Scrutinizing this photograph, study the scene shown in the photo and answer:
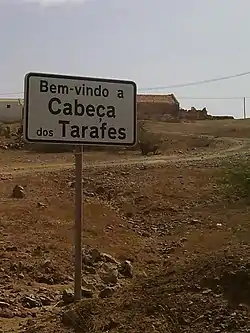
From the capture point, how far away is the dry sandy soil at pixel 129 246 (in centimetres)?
489

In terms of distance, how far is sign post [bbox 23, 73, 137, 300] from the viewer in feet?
16.8

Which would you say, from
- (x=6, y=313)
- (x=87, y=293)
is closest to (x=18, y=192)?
(x=6, y=313)

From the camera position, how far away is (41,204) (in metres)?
14.7

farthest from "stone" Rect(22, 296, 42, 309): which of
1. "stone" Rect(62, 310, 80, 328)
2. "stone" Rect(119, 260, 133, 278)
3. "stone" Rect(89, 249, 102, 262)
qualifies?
"stone" Rect(89, 249, 102, 262)

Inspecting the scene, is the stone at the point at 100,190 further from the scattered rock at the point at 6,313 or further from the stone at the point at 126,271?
the scattered rock at the point at 6,313

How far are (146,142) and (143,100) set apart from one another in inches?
1129

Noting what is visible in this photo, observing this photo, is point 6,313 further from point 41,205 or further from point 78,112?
point 41,205

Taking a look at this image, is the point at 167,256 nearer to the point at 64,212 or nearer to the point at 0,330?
the point at 64,212

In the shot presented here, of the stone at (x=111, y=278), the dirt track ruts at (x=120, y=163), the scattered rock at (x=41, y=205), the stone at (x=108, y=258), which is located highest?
the dirt track ruts at (x=120, y=163)

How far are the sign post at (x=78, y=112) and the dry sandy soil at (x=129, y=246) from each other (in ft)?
2.66

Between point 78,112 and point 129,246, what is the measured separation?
8330 mm

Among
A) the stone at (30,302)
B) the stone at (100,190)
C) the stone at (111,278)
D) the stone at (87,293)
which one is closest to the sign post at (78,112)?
the stone at (87,293)

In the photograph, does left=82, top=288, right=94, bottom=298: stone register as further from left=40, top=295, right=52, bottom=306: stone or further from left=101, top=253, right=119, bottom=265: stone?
left=101, top=253, right=119, bottom=265: stone

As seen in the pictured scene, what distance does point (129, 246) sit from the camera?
43.7ft
